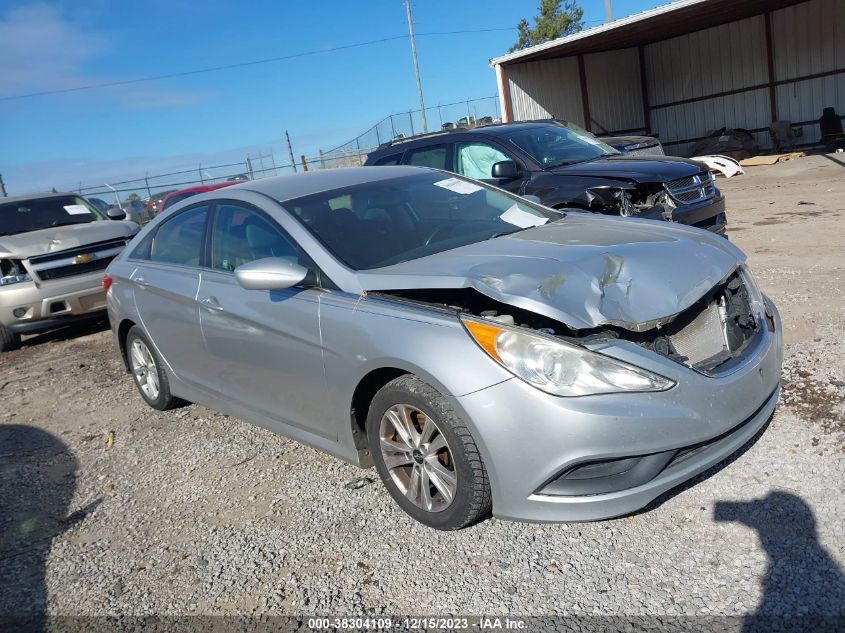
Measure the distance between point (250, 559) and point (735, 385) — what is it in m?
2.24

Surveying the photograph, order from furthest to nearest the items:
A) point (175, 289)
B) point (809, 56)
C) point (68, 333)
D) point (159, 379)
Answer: point (809, 56), point (68, 333), point (159, 379), point (175, 289)

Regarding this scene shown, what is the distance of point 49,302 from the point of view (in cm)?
791

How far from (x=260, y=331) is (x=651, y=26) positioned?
18.9 meters

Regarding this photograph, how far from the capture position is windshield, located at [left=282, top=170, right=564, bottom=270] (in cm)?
378

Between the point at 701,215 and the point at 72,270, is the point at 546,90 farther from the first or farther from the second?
the point at 72,270

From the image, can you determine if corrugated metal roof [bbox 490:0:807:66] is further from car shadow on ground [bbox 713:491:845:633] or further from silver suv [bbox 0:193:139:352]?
car shadow on ground [bbox 713:491:845:633]

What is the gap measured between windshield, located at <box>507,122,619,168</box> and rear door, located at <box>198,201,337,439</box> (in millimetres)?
4322

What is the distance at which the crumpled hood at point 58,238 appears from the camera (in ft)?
26.2

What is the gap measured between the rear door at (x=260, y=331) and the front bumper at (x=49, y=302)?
445 cm

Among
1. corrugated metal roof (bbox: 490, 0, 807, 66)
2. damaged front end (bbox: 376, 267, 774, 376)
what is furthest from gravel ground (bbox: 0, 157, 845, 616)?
corrugated metal roof (bbox: 490, 0, 807, 66)

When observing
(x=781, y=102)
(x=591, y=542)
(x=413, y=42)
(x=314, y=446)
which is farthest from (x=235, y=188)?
(x=413, y=42)

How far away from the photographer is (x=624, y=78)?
24688 millimetres

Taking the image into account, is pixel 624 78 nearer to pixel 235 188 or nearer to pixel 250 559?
pixel 235 188

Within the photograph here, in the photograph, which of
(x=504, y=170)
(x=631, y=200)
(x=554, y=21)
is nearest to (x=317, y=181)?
(x=504, y=170)
